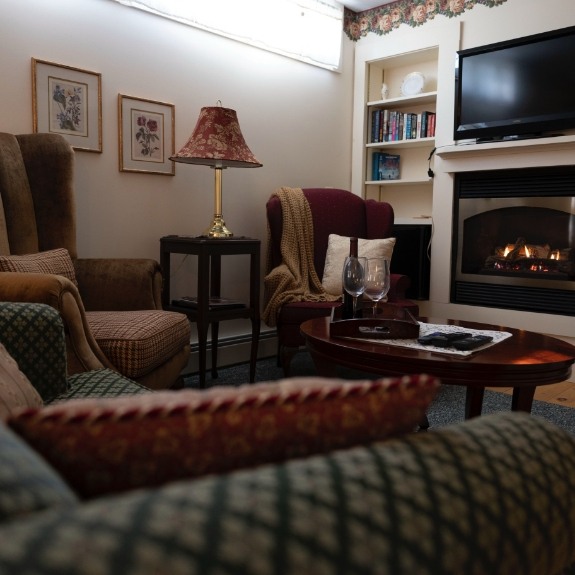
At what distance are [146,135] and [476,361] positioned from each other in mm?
2313

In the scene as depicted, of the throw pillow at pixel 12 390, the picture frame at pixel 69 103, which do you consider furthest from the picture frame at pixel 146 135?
the throw pillow at pixel 12 390

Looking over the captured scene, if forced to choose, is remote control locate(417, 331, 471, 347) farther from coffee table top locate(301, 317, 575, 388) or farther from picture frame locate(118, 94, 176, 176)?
picture frame locate(118, 94, 176, 176)

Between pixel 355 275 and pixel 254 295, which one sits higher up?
pixel 355 275

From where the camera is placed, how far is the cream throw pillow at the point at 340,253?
134 inches

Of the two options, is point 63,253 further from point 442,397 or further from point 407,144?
point 407,144

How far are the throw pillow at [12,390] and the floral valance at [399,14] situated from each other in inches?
141

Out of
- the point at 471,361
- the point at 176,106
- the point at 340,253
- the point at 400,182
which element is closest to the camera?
the point at 471,361

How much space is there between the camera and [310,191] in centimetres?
370

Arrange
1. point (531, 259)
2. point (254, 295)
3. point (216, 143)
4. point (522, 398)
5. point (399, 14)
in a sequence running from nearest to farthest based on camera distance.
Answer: point (522, 398), point (216, 143), point (254, 295), point (531, 259), point (399, 14)

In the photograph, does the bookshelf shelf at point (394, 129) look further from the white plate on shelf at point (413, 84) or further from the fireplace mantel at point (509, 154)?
the fireplace mantel at point (509, 154)

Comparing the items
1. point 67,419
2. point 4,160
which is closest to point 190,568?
point 67,419

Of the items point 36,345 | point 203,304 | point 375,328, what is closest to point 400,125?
point 203,304

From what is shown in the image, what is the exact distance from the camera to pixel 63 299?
5.36 ft

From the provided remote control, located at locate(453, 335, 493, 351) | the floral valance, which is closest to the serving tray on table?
remote control, located at locate(453, 335, 493, 351)
